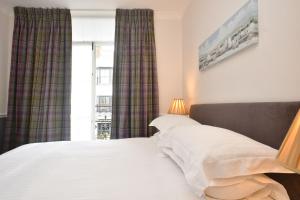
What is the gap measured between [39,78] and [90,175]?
7.71 ft

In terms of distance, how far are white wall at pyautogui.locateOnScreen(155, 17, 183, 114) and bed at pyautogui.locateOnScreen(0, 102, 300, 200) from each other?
1.54 metres

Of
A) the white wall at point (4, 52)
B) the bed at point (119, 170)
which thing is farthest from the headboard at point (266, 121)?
the white wall at point (4, 52)

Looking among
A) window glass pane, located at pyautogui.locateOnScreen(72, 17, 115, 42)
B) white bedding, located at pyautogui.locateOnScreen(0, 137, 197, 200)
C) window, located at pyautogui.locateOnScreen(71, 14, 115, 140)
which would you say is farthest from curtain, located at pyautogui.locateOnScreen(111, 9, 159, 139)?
white bedding, located at pyautogui.locateOnScreen(0, 137, 197, 200)

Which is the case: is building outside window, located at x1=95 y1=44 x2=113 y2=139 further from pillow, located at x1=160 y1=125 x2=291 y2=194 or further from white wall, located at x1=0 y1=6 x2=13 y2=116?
pillow, located at x1=160 y1=125 x2=291 y2=194

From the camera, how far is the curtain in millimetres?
2996

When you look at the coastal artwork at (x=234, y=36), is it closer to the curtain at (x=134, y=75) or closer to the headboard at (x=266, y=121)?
the headboard at (x=266, y=121)

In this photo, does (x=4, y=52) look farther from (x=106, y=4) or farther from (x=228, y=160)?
(x=228, y=160)

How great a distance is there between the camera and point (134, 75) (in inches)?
119

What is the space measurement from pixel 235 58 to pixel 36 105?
8.73ft

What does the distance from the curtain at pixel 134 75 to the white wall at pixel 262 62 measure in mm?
928

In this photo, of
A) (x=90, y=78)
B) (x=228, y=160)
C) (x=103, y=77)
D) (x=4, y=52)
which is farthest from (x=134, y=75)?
(x=228, y=160)

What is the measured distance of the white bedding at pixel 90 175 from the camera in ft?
2.94

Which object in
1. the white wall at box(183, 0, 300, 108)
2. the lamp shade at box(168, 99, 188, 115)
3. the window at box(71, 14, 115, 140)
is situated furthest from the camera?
the window at box(71, 14, 115, 140)

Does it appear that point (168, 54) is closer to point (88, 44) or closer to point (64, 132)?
point (88, 44)
